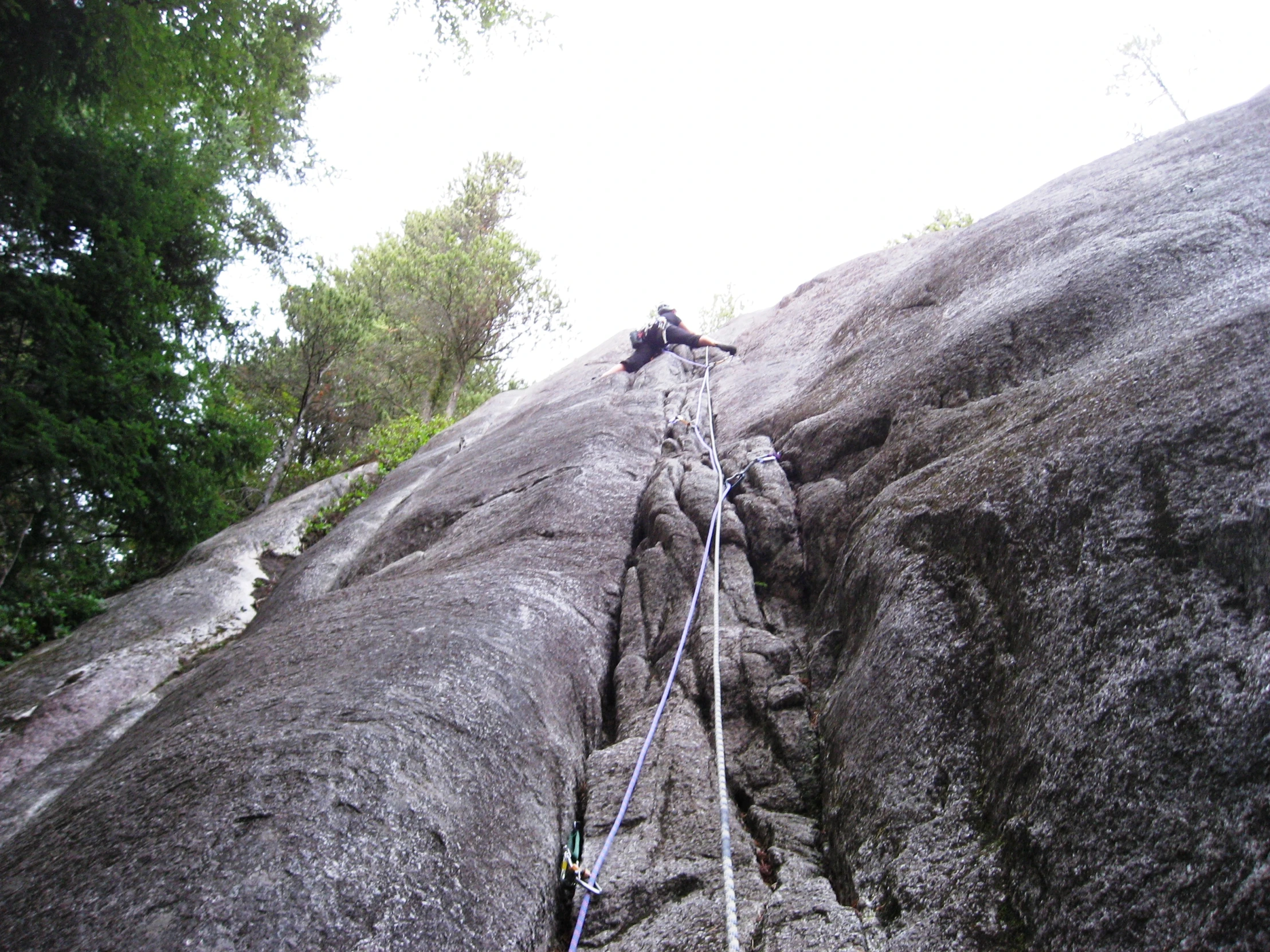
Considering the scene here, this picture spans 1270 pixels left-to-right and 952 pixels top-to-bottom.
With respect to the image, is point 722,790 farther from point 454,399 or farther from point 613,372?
point 454,399

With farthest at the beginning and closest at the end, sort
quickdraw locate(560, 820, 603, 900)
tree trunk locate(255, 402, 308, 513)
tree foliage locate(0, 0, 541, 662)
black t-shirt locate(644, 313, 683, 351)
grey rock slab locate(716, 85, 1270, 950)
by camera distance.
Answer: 1. tree trunk locate(255, 402, 308, 513)
2. black t-shirt locate(644, 313, 683, 351)
3. tree foliage locate(0, 0, 541, 662)
4. quickdraw locate(560, 820, 603, 900)
5. grey rock slab locate(716, 85, 1270, 950)

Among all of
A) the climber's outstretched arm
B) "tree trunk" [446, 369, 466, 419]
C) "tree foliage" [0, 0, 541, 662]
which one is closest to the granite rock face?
"tree foliage" [0, 0, 541, 662]

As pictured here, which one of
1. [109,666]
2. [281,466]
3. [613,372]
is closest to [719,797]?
[109,666]

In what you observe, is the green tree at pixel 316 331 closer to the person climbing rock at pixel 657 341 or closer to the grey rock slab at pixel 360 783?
the person climbing rock at pixel 657 341

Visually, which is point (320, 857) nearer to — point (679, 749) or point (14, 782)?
point (679, 749)

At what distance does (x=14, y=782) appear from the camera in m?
5.32

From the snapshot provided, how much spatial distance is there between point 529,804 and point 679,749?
91 cm

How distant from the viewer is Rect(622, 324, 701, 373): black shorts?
1225cm

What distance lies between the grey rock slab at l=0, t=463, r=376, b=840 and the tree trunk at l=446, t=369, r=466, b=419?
10.4 metres

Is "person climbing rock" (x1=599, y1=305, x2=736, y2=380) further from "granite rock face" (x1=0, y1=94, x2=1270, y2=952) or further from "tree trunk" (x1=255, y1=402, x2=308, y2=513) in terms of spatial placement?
"tree trunk" (x1=255, y1=402, x2=308, y2=513)

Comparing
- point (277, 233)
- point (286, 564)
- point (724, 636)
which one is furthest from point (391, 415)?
point (724, 636)

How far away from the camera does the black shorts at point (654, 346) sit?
12250 mm

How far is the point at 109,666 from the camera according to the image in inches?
267

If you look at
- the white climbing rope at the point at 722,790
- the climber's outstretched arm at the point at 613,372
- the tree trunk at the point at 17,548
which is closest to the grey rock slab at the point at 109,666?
the tree trunk at the point at 17,548
